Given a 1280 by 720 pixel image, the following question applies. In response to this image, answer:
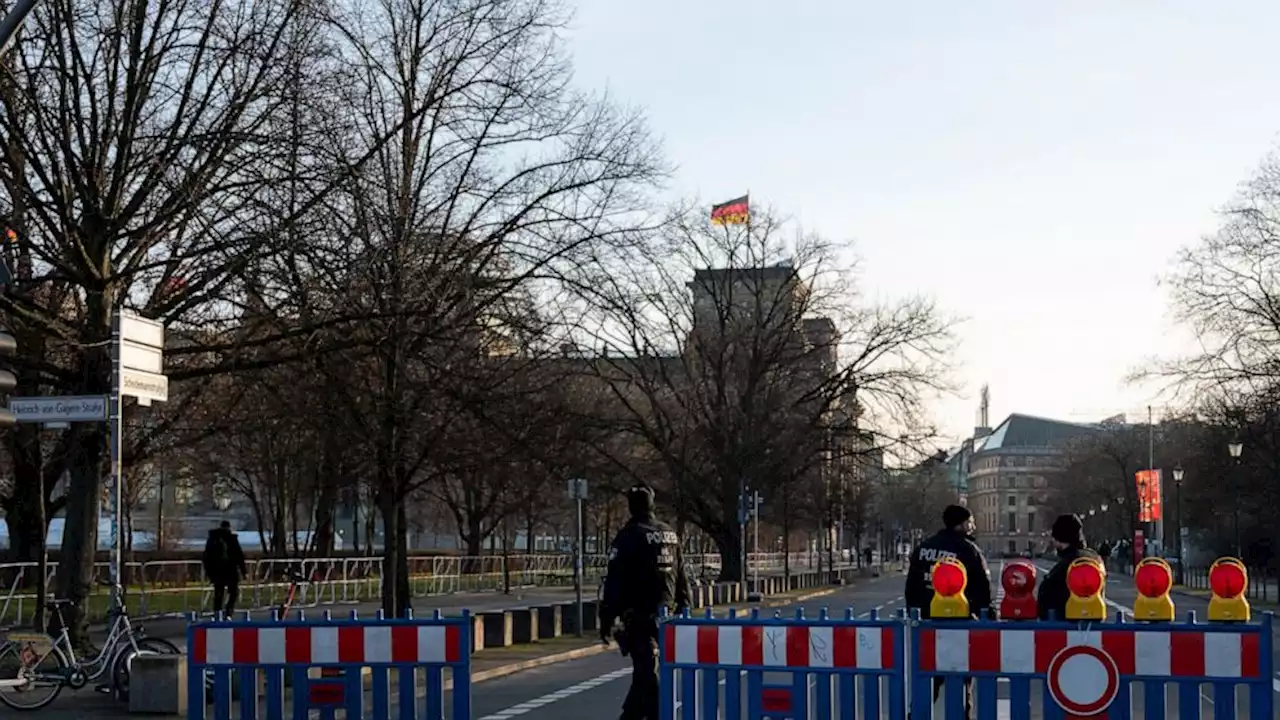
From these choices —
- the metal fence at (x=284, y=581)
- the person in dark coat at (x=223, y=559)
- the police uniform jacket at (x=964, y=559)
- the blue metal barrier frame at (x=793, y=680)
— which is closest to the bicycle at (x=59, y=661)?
the metal fence at (x=284, y=581)

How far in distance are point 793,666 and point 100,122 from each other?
47.8 feet

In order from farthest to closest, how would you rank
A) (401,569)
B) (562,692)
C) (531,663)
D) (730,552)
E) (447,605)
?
(730,552) < (447,605) < (401,569) < (531,663) < (562,692)

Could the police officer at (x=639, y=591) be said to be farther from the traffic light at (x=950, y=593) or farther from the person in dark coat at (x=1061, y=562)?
the traffic light at (x=950, y=593)

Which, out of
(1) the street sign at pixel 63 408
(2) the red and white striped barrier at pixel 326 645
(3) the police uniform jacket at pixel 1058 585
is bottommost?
(2) the red and white striped barrier at pixel 326 645

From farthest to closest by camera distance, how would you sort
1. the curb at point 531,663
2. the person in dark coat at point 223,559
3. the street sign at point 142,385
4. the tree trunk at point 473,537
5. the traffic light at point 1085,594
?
the tree trunk at point 473,537 → the person in dark coat at point 223,559 → the curb at point 531,663 → the street sign at point 142,385 → the traffic light at point 1085,594

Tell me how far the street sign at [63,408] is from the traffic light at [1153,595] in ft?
33.3

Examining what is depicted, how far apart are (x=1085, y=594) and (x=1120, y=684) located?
0.51 meters

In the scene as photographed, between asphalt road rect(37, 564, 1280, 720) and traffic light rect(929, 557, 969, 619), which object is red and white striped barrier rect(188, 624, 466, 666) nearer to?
traffic light rect(929, 557, 969, 619)

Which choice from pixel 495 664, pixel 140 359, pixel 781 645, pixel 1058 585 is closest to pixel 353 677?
pixel 781 645

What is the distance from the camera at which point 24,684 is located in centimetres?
1722

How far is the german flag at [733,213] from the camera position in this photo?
5766 cm

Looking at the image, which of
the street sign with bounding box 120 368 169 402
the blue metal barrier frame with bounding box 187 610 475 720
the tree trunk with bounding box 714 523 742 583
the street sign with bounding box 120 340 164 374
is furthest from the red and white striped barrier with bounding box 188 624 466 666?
the tree trunk with bounding box 714 523 742 583

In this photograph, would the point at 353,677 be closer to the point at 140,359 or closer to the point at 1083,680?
the point at 1083,680

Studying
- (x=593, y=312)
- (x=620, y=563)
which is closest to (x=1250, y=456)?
(x=593, y=312)
